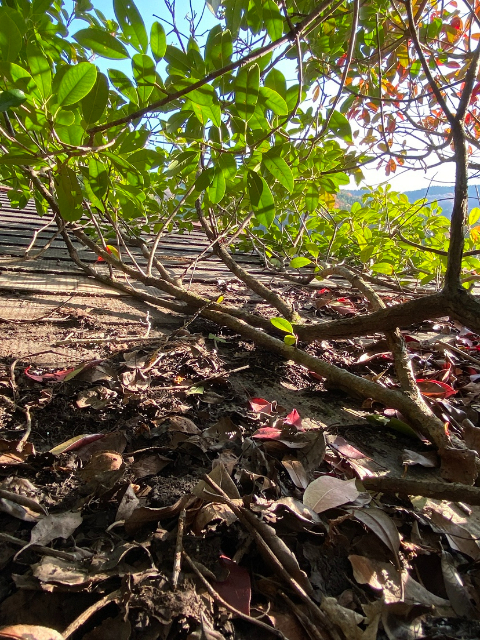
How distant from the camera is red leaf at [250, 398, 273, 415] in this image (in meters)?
1.24

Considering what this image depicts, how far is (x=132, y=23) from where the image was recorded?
103 centimetres

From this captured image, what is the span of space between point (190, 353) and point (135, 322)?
0.47 meters

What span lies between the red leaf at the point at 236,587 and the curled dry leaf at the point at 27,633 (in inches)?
10.1

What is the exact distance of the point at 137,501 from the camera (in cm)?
81

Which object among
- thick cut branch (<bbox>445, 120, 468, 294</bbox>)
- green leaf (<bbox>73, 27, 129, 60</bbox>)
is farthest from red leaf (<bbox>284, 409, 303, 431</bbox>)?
green leaf (<bbox>73, 27, 129, 60</bbox>)

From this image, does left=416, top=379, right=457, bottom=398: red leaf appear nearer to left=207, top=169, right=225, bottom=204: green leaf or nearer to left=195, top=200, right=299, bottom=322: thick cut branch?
left=195, top=200, right=299, bottom=322: thick cut branch

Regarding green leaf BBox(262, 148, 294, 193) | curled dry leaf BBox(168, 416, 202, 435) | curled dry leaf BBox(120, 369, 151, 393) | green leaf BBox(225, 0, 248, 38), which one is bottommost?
curled dry leaf BBox(168, 416, 202, 435)

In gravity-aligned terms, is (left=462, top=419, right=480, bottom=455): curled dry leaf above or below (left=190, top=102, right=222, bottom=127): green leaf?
below

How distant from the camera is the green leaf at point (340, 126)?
1428mm

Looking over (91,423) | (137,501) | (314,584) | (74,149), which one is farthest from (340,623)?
(74,149)

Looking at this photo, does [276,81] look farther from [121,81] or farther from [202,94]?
[121,81]

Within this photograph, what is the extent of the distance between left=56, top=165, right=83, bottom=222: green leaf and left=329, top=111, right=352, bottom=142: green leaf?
976 millimetres

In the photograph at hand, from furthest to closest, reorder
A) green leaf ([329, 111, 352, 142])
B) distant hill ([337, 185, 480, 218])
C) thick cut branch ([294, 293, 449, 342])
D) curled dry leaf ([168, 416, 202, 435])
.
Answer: distant hill ([337, 185, 480, 218]) < green leaf ([329, 111, 352, 142]) < thick cut branch ([294, 293, 449, 342]) < curled dry leaf ([168, 416, 202, 435])

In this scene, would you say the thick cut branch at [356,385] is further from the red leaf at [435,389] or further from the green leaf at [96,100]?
the green leaf at [96,100]
